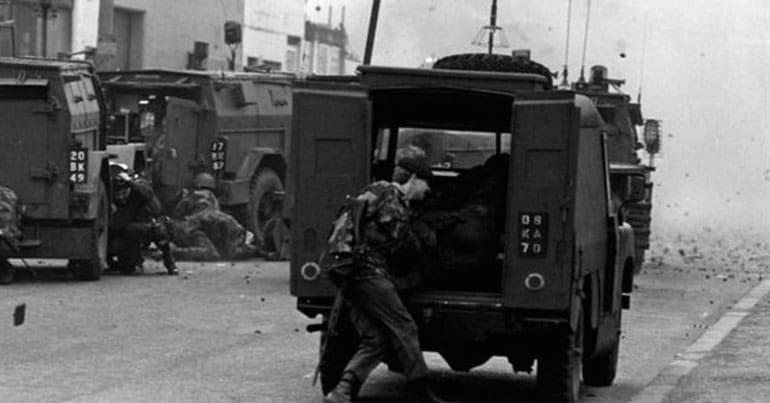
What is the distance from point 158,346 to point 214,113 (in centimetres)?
1321

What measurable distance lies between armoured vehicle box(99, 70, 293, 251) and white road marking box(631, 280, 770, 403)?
24.0 ft

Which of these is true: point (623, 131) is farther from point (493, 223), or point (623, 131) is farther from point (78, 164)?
point (493, 223)

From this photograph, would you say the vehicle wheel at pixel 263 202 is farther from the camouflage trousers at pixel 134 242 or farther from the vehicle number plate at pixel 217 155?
the camouflage trousers at pixel 134 242

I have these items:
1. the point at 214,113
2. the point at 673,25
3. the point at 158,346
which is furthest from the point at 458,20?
the point at 158,346

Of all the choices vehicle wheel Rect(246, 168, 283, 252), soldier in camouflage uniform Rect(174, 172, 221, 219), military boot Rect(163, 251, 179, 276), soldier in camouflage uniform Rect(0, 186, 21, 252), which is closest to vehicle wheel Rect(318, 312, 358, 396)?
soldier in camouflage uniform Rect(0, 186, 21, 252)

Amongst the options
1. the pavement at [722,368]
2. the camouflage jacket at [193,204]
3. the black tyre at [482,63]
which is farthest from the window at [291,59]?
the black tyre at [482,63]

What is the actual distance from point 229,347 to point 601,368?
3.23 m

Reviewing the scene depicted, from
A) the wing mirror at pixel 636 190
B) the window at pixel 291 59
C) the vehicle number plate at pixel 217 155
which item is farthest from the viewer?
the window at pixel 291 59

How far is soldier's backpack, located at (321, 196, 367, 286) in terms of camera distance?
1255cm

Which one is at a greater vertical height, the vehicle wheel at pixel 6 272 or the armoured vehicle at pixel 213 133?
the armoured vehicle at pixel 213 133

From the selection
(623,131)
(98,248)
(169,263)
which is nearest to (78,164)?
(98,248)

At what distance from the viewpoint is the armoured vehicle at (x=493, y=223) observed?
12758mm

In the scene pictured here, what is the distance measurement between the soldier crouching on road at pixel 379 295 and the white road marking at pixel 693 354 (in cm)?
223

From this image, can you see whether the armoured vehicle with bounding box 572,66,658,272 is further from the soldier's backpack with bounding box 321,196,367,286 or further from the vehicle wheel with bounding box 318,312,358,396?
the soldier's backpack with bounding box 321,196,367,286
